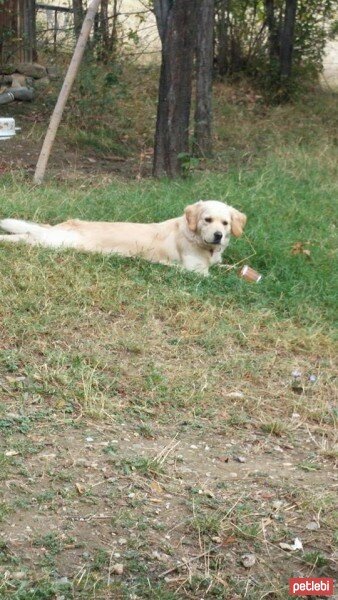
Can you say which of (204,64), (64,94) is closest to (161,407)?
(64,94)

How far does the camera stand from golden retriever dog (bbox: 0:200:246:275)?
722cm

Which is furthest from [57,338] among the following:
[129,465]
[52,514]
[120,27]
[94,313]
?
[120,27]

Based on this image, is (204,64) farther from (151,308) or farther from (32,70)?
(151,308)

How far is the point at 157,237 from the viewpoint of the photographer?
743 centimetres

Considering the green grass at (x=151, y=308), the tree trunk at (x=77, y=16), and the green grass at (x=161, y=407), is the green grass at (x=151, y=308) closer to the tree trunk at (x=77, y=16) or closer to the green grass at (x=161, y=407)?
the green grass at (x=161, y=407)

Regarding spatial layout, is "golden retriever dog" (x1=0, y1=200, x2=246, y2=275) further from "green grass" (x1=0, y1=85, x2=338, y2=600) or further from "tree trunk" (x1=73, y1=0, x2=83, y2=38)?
"tree trunk" (x1=73, y1=0, x2=83, y2=38)

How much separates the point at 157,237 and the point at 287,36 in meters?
9.49

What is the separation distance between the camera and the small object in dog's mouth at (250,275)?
23.7ft

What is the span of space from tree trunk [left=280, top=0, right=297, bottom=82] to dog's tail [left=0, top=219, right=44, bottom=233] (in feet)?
31.2

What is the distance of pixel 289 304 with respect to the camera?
6879 mm

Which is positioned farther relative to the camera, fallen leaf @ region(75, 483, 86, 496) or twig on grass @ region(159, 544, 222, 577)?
fallen leaf @ region(75, 483, 86, 496)

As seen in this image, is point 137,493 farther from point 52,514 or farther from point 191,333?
point 191,333

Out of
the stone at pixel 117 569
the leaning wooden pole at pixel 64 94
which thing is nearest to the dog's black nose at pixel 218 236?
the leaning wooden pole at pixel 64 94

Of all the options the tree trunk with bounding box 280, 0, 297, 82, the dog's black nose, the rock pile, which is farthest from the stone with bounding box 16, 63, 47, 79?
the dog's black nose
